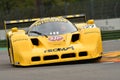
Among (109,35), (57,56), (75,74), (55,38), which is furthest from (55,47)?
(109,35)

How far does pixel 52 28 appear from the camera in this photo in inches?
452

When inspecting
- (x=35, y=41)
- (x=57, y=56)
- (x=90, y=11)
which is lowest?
(x=90, y=11)

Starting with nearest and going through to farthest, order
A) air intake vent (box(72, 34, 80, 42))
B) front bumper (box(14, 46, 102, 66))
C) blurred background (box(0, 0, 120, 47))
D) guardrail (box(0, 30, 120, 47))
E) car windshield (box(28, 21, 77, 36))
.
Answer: front bumper (box(14, 46, 102, 66)) → air intake vent (box(72, 34, 80, 42)) → car windshield (box(28, 21, 77, 36)) → guardrail (box(0, 30, 120, 47)) → blurred background (box(0, 0, 120, 47))

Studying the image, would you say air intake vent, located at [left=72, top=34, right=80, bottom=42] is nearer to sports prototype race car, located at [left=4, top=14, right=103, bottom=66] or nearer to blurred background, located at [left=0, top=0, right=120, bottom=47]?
sports prototype race car, located at [left=4, top=14, right=103, bottom=66]

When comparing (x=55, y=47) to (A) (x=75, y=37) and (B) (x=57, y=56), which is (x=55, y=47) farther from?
(A) (x=75, y=37)

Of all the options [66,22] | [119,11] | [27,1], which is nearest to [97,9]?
[119,11]

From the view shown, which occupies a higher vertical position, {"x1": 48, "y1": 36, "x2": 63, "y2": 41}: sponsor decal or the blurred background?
{"x1": 48, "y1": 36, "x2": 63, "y2": 41}: sponsor decal

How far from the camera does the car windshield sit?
37.1ft

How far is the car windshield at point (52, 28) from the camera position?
11.3 m

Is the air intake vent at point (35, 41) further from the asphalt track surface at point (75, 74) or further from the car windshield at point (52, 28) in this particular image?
the asphalt track surface at point (75, 74)

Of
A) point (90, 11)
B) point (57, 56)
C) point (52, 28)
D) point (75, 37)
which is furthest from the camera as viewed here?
point (90, 11)

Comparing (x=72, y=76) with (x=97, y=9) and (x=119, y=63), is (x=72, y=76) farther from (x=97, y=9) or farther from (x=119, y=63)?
(x=97, y=9)

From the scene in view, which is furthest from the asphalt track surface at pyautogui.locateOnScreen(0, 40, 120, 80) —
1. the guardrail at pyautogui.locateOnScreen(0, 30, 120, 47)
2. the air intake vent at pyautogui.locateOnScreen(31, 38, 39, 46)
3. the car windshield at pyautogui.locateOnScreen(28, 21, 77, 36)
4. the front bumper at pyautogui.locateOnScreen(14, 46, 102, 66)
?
the guardrail at pyautogui.locateOnScreen(0, 30, 120, 47)

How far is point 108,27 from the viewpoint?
24.3 meters
